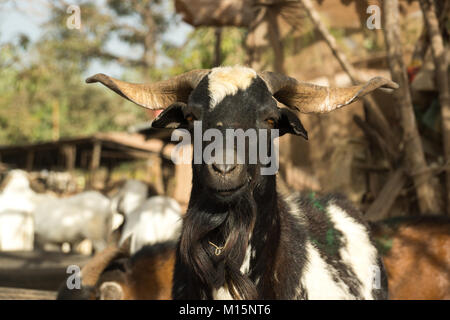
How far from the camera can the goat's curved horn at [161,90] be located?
322cm

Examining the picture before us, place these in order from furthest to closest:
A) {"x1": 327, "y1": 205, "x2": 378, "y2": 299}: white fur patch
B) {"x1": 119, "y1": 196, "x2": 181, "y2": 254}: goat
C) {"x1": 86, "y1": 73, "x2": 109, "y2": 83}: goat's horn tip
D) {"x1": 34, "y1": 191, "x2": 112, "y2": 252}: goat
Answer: {"x1": 34, "y1": 191, "x2": 112, "y2": 252}: goat, {"x1": 119, "y1": 196, "x2": 181, "y2": 254}: goat, {"x1": 327, "y1": 205, "x2": 378, "y2": 299}: white fur patch, {"x1": 86, "y1": 73, "x2": 109, "y2": 83}: goat's horn tip

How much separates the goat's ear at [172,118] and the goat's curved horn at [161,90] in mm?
126

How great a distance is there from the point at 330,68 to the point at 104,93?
30206 millimetres

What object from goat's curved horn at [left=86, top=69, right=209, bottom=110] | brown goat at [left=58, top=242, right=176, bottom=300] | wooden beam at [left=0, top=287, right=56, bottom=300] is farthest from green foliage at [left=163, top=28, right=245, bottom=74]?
goat's curved horn at [left=86, top=69, right=209, bottom=110]

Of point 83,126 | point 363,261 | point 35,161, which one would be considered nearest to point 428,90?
point 363,261

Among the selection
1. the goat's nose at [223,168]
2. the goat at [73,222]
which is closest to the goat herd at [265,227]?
the goat's nose at [223,168]

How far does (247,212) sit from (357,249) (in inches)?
52.9

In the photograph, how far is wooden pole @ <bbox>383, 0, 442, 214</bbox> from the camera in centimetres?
533

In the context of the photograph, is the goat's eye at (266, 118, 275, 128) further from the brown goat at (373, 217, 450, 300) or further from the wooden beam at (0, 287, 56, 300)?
the wooden beam at (0, 287, 56, 300)

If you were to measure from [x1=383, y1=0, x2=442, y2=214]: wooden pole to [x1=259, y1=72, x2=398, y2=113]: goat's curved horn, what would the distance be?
2.34 meters

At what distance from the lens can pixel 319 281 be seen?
2965 mm

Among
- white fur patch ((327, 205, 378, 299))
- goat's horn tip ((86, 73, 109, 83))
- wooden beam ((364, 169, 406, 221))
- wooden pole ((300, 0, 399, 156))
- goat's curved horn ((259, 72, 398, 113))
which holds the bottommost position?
white fur patch ((327, 205, 378, 299))

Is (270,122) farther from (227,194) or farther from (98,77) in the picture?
(98,77)

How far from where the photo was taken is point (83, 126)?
114 feet
